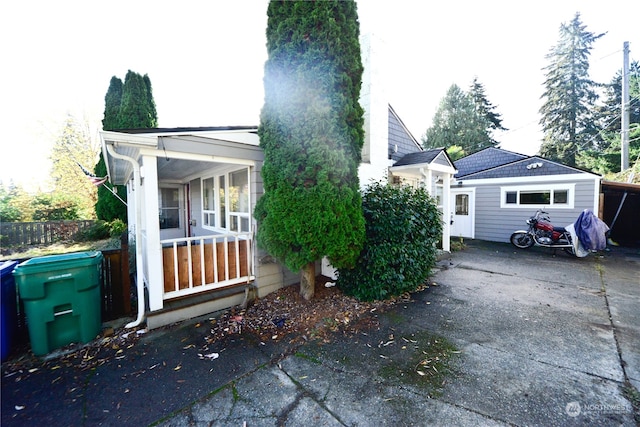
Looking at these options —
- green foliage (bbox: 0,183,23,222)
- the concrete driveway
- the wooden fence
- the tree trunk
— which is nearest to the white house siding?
the concrete driveway

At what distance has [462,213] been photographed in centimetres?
1085

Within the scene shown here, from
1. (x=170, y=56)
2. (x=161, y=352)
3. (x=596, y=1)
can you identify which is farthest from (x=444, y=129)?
(x=161, y=352)

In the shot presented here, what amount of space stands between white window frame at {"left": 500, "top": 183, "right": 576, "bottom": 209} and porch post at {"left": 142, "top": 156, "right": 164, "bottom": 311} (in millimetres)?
10717

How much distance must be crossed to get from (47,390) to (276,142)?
3394 mm

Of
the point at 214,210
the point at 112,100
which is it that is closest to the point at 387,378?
A: the point at 214,210

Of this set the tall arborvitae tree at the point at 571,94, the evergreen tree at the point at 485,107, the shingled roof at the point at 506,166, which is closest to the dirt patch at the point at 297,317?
the shingled roof at the point at 506,166

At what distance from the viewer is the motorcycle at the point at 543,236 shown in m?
7.49

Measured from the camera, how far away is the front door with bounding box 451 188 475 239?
10.5m

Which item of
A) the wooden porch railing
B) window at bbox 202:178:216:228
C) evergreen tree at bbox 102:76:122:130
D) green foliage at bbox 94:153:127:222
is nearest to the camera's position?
the wooden porch railing

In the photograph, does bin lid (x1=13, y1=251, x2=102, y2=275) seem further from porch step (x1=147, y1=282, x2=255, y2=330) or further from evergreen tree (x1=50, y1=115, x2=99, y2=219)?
evergreen tree (x1=50, y1=115, x2=99, y2=219)

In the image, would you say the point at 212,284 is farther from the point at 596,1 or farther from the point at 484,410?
the point at 596,1

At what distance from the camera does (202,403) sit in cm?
218

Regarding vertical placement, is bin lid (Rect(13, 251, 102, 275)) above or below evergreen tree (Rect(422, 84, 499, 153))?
below

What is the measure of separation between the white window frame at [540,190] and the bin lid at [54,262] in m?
11.4
